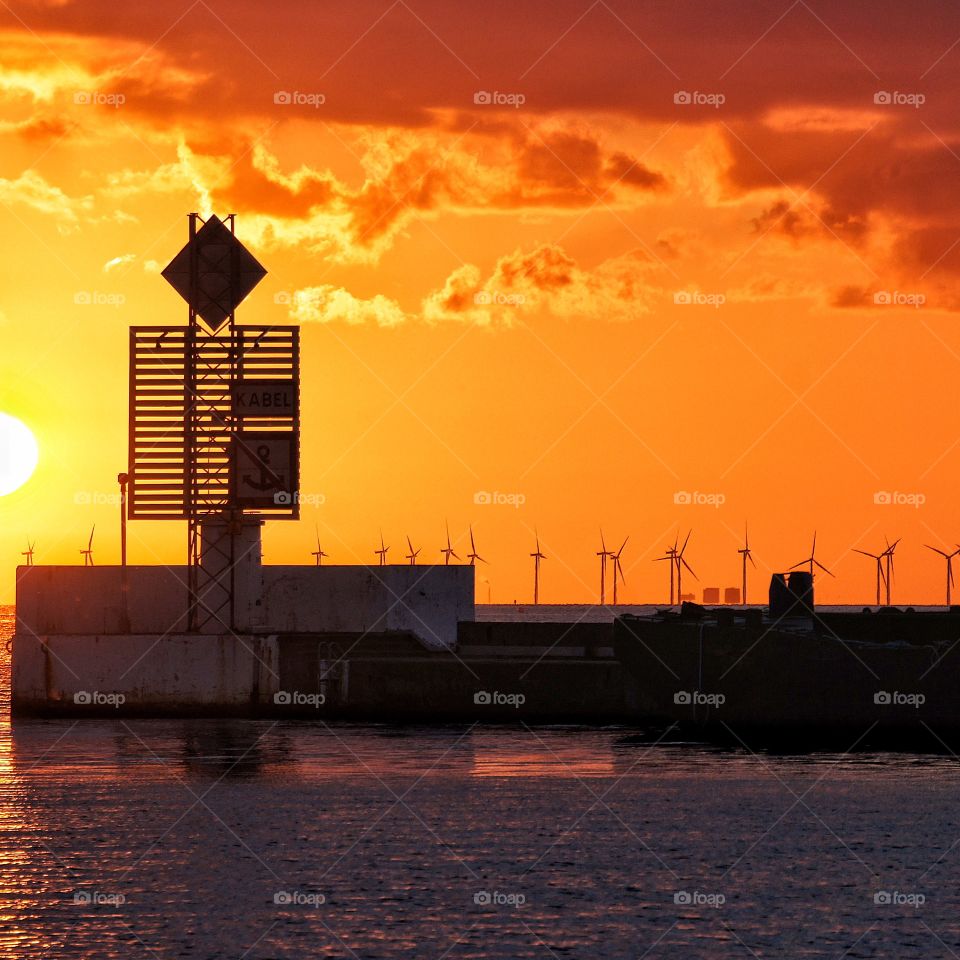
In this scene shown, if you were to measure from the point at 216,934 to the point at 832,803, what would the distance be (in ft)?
89.9

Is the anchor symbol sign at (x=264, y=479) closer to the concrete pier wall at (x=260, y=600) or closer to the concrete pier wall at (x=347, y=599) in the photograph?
the concrete pier wall at (x=260, y=600)

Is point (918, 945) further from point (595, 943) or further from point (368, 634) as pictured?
point (368, 634)

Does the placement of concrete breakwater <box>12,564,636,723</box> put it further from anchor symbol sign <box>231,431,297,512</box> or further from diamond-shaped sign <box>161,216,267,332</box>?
diamond-shaped sign <box>161,216,267,332</box>

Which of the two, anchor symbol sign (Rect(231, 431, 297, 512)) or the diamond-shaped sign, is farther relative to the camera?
the diamond-shaped sign

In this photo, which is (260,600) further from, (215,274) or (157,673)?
(215,274)

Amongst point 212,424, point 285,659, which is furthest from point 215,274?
point 285,659

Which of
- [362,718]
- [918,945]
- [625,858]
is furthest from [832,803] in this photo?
[362,718]

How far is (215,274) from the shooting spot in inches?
3479

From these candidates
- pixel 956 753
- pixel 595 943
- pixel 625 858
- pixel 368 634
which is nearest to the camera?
pixel 595 943

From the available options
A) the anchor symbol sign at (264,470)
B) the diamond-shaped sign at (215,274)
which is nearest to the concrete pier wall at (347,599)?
the anchor symbol sign at (264,470)

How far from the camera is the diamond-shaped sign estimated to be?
8831 centimetres

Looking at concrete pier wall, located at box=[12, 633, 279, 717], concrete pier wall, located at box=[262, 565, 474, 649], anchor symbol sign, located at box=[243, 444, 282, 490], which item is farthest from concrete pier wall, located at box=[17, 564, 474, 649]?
anchor symbol sign, located at box=[243, 444, 282, 490]

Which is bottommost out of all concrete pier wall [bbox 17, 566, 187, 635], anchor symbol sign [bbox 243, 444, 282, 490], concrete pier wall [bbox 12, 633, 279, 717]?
concrete pier wall [bbox 12, 633, 279, 717]

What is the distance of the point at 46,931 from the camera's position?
3934 cm
